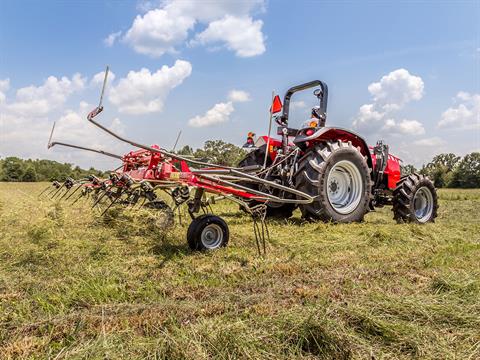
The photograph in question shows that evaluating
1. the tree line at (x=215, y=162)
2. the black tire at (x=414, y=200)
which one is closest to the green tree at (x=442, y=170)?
the tree line at (x=215, y=162)

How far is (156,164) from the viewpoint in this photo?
4.63m

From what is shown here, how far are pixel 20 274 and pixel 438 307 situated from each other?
3.05m

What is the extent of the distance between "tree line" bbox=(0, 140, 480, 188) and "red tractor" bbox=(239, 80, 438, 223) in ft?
2.40

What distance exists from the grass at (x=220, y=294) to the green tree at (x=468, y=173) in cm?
3172

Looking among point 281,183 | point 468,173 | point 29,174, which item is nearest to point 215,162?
point 281,183

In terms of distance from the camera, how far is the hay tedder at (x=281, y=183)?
13.9ft

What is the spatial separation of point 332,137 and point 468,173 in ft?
103

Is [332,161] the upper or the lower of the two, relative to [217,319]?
upper

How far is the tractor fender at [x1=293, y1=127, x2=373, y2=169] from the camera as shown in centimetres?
598

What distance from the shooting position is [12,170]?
874 inches

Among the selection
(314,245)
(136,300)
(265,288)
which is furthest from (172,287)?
(314,245)

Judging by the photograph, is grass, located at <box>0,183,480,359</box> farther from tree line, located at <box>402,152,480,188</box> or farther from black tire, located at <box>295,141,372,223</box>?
tree line, located at <box>402,152,480,188</box>

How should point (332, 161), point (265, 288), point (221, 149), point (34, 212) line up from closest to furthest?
point (265, 288)
point (34, 212)
point (332, 161)
point (221, 149)

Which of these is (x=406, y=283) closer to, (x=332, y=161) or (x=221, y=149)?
(x=332, y=161)
